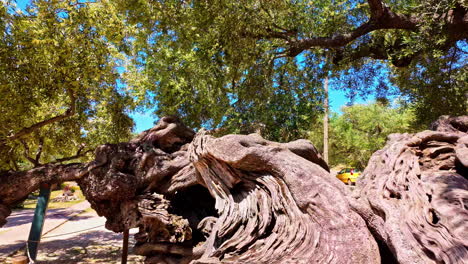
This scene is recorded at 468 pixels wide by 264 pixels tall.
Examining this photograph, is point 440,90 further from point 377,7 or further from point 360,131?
point 360,131

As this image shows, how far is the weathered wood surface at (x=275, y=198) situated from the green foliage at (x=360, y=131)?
2168 cm

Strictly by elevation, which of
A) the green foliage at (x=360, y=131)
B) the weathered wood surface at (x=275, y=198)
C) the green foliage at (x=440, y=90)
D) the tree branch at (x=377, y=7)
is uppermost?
the green foliage at (x=360, y=131)

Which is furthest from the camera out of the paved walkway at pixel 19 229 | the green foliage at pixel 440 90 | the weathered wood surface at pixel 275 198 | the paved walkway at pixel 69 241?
the paved walkway at pixel 19 229

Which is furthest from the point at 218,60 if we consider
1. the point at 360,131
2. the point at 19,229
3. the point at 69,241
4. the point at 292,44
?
the point at 360,131

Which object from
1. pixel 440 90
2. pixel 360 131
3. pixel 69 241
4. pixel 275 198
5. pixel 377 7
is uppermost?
pixel 360 131

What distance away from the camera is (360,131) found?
2927cm

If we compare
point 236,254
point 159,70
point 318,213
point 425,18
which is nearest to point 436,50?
point 425,18

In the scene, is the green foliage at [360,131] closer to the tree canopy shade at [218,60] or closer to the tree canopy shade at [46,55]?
the tree canopy shade at [218,60]

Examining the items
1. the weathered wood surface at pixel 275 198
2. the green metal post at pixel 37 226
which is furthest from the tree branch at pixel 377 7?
the green metal post at pixel 37 226

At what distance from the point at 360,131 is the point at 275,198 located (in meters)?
28.9

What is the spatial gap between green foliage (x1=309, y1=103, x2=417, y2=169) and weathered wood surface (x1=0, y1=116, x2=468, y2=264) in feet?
71.1

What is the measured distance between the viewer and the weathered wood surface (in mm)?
2318

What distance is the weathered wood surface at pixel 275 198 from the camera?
2.32 meters

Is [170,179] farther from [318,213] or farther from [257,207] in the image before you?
[318,213]
